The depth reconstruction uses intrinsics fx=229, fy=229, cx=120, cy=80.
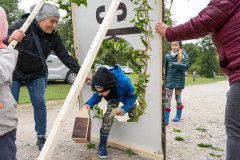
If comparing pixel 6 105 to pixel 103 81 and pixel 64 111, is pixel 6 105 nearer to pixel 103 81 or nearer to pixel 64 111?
pixel 64 111

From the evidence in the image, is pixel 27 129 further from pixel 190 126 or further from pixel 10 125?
pixel 190 126

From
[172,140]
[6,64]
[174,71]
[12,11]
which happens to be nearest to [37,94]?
[6,64]

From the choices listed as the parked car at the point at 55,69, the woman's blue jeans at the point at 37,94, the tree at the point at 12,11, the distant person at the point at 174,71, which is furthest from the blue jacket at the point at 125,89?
the tree at the point at 12,11

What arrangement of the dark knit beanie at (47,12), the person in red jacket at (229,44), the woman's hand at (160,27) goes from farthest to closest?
the dark knit beanie at (47,12) < the woman's hand at (160,27) < the person in red jacket at (229,44)

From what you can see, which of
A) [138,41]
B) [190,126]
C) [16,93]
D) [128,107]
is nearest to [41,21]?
[16,93]

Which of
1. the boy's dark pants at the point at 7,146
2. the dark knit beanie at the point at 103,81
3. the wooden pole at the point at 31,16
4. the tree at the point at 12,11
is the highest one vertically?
the tree at the point at 12,11

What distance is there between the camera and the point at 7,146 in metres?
1.67

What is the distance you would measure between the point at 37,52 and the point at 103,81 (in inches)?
35.6

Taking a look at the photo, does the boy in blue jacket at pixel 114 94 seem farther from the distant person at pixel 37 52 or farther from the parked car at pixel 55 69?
the parked car at pixel 55 69

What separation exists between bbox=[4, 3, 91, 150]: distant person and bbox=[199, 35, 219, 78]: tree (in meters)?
26.4

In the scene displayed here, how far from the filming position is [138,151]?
2.84 metres

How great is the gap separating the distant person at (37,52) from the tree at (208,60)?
26.4 meters

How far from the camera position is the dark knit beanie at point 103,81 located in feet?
8.19

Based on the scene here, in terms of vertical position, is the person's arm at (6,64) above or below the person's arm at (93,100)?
above
